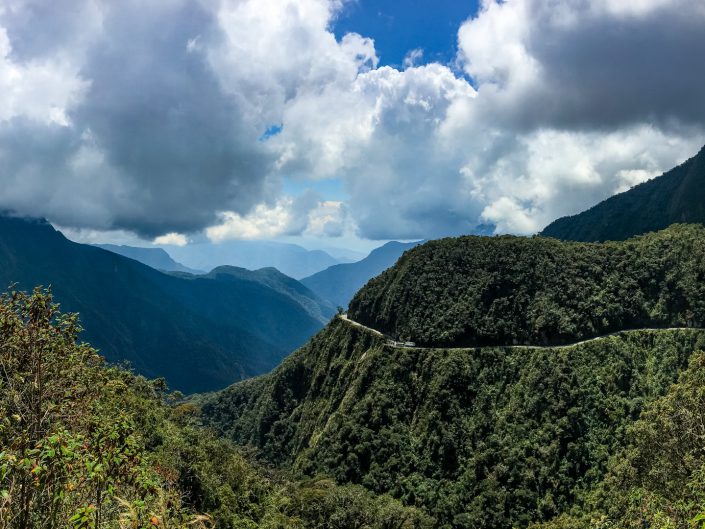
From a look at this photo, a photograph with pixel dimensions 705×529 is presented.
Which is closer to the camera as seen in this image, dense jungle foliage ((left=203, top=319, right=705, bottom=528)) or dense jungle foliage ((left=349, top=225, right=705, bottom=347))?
dense jungle foliage ((left=203, top=319, right=705, bottom=528))

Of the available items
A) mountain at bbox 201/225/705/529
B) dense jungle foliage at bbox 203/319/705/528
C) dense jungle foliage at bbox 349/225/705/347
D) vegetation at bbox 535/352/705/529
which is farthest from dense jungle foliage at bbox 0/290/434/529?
dense jungle foliage at bbox 349/225/705/347

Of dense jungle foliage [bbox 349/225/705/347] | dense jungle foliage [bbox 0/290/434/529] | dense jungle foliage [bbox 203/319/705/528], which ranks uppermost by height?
dense jungle foliage [bbox 349/225/705/347]

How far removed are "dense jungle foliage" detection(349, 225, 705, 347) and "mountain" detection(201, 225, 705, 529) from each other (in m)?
0.39

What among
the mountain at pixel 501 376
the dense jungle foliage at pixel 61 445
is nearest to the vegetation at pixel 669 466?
the mountain at pixel 501 376

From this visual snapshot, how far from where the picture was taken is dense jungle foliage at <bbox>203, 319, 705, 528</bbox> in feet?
284

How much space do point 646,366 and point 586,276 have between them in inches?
1095

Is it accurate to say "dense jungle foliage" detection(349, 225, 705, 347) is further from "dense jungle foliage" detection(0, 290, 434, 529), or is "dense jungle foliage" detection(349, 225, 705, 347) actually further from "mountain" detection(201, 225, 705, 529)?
"dense jungle foliage" detection(0, 290, 434, 529)

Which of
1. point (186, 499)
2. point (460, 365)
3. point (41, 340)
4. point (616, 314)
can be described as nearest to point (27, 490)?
point (41, 340)

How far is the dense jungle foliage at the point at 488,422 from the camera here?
284ft

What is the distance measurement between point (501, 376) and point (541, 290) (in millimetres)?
26697

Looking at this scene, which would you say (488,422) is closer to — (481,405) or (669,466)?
(481,405)

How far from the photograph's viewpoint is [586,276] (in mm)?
118188

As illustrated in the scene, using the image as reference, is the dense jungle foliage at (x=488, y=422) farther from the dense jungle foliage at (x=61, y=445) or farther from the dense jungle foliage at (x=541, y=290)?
the dense jungle foliage at (x=61, y=445)

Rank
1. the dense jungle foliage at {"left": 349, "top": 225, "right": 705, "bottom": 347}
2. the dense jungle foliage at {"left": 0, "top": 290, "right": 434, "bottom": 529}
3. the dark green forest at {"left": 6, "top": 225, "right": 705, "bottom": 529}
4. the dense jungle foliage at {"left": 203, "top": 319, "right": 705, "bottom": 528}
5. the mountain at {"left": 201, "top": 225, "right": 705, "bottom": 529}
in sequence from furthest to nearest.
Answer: the dense jungle foliage at {"left": 349, "top": 225, "right": 705, "bottom": 347}
the mountain at {"left": 201, "top": 225, "right": 705, "bottom": 529}
the dense jungle foliage at {"left": 203, "top": 319, "right": 705, "bottom": 528}
the dark green forest at {"left": 6, "top": 225, "right": 705, "bottom": 529}
the dense jungle foliage at {"left": 0, "top": 290, "right": 434, "bottom": 529}
